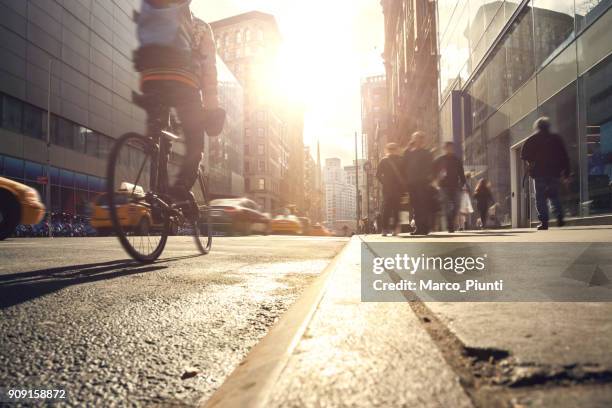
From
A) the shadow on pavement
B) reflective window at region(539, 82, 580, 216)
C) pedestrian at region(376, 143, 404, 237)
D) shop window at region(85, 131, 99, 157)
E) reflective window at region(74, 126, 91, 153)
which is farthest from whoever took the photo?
shop window at region(85, 131, 99, 157)

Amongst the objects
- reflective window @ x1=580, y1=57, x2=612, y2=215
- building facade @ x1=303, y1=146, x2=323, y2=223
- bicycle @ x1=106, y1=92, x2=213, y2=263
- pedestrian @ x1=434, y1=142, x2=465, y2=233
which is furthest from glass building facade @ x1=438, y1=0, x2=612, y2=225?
building facade @ x1=303, y1=146, x2=323, y2=223

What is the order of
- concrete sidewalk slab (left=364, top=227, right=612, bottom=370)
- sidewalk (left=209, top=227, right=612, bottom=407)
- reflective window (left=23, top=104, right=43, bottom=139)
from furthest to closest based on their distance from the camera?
reflective window (left=23, top=104, right=43, bottom=139), concrete sidewalk slab (left=364, top=227, right=612, bottom=370), sidewalk (left=209, top=227, right=612, bottom=407)

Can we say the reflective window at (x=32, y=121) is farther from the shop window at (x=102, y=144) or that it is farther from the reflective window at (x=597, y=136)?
the reflective window at (x=597, y=136)

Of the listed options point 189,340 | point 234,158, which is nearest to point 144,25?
point 189,340

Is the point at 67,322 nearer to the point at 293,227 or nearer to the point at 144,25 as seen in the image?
the point at 144,25

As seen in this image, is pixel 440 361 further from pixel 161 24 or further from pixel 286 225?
pixel 286 225

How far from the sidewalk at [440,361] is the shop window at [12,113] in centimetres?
2590

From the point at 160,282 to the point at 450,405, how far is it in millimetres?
1946

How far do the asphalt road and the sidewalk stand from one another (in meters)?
0.17

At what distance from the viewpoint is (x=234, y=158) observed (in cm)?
5928

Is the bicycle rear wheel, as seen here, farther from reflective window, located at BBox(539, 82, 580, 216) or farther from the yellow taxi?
reflective window, located at BBox(539, 82, 580, 216)

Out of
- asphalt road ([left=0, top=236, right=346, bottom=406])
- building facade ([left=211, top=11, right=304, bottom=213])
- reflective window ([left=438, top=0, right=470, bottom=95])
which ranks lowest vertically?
asphalt road ([left=0, top=236, right=346, bottom=406])

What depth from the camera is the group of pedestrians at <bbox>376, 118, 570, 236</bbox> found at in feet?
20.3

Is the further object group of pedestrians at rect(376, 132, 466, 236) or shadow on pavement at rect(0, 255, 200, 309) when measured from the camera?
group of pedestrians at rect(376, 132, 466, 236)
